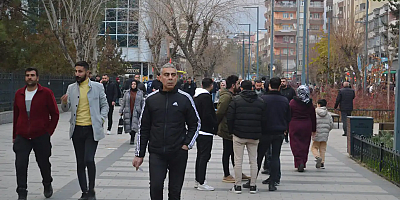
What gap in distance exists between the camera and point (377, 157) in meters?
12.1

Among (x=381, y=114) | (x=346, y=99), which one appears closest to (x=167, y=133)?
(x=346, y=99)

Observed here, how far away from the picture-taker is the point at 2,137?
1758 cm

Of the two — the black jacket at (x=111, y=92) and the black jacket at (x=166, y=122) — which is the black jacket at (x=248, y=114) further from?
the black jacket at (x=111, y=92)

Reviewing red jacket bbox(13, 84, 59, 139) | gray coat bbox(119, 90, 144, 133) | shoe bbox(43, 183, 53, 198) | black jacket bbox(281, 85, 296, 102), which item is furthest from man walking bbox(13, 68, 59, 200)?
black jacket bbox(281, 85, 296, 102)

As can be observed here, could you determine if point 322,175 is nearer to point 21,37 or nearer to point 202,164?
point 202,164

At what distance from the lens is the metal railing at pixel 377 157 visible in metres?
10.8

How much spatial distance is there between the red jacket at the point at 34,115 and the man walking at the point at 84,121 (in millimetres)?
226

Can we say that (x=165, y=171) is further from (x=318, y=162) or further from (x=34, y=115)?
(x=318, y=162)

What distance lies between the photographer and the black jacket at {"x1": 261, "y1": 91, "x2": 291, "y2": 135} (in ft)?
32.9

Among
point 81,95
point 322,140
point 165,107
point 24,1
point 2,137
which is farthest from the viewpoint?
point 24,1

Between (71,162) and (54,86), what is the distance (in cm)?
1792

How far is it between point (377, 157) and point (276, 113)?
9.52 feet

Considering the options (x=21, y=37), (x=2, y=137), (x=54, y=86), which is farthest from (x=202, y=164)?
(x=21, y=37)

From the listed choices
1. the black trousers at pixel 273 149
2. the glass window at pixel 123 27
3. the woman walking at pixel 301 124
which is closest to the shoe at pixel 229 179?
the black trousers at pixel 273 149
